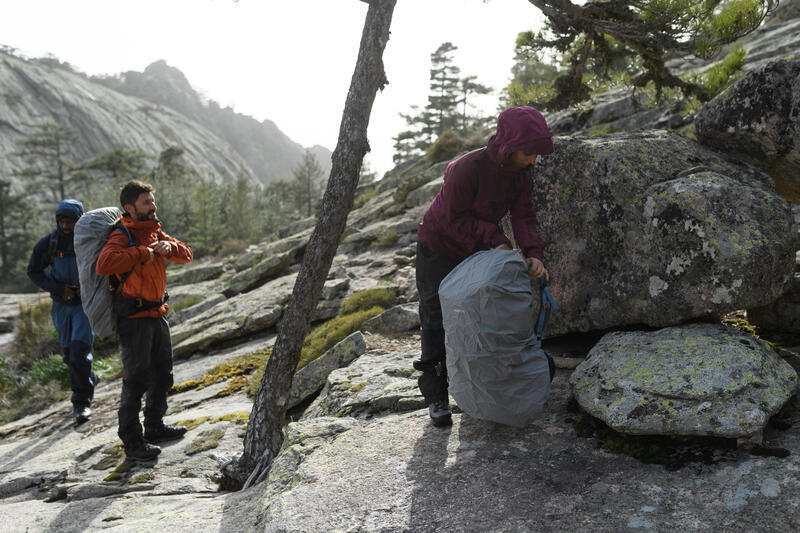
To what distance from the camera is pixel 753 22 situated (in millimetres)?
4816

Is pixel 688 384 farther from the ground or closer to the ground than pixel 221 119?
closer to the ground

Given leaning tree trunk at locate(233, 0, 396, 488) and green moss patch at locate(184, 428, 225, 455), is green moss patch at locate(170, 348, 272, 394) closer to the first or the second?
green moss patch at locate(184, 428, 225, 455)

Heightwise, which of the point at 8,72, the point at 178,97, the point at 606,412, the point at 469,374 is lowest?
the point at 606,412

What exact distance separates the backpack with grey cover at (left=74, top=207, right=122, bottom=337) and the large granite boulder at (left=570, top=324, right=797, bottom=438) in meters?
4.73

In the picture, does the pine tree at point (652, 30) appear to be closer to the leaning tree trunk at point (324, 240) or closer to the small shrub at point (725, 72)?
the small shrub at point (725, 72)

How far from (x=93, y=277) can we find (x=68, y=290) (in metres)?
2.50

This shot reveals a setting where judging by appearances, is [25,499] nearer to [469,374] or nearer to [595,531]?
[469,374]

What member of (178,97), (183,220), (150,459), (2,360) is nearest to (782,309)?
(150,459)

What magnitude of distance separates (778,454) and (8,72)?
342 feet

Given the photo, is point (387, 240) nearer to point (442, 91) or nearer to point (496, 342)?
point (496, 342)

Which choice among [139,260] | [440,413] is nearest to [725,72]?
[440,413]

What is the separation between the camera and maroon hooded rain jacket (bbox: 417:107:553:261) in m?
3.31

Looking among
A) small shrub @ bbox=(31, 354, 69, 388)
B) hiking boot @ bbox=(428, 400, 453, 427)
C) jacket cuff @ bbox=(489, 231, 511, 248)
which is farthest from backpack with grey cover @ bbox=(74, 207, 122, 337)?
small shrub @ bbox=(31, 354, 69, 388)

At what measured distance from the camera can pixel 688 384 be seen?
116 inches
